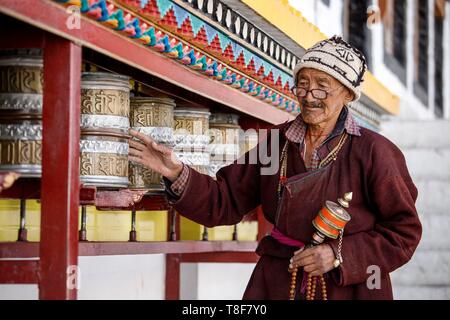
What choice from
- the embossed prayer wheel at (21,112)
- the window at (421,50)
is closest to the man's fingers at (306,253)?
the embossed prayer wheel at (21,112)

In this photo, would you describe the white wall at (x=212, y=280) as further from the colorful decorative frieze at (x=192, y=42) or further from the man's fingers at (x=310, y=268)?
the man's fingers at (x=310, y=268)

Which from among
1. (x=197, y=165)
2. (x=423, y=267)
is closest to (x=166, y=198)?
(x=197, y=165)

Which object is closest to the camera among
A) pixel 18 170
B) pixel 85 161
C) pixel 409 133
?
pixel 18 170

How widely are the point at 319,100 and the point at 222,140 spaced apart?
3.49ft

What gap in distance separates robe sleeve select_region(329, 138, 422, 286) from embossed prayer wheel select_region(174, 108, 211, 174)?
90cm

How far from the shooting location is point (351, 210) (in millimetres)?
3154

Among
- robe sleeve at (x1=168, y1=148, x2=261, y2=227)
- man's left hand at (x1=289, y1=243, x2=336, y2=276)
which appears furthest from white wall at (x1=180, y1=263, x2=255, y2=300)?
man's left hand at (x1=289, y1=243, x2=336, y2=276)

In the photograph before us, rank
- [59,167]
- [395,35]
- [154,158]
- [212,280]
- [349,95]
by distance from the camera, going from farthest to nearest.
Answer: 1. [395,35]
2. [212,280]
3. [349,95]
4. [154,158]
5. [59,167]

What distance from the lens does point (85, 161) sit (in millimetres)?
3100

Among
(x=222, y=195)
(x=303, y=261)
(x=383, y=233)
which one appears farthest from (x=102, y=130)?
(x=383, y=233)

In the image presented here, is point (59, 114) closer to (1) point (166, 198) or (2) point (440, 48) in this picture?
(1) point (166, 198)

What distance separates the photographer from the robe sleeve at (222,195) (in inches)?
129

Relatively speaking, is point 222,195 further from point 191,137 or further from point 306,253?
point 191,137
